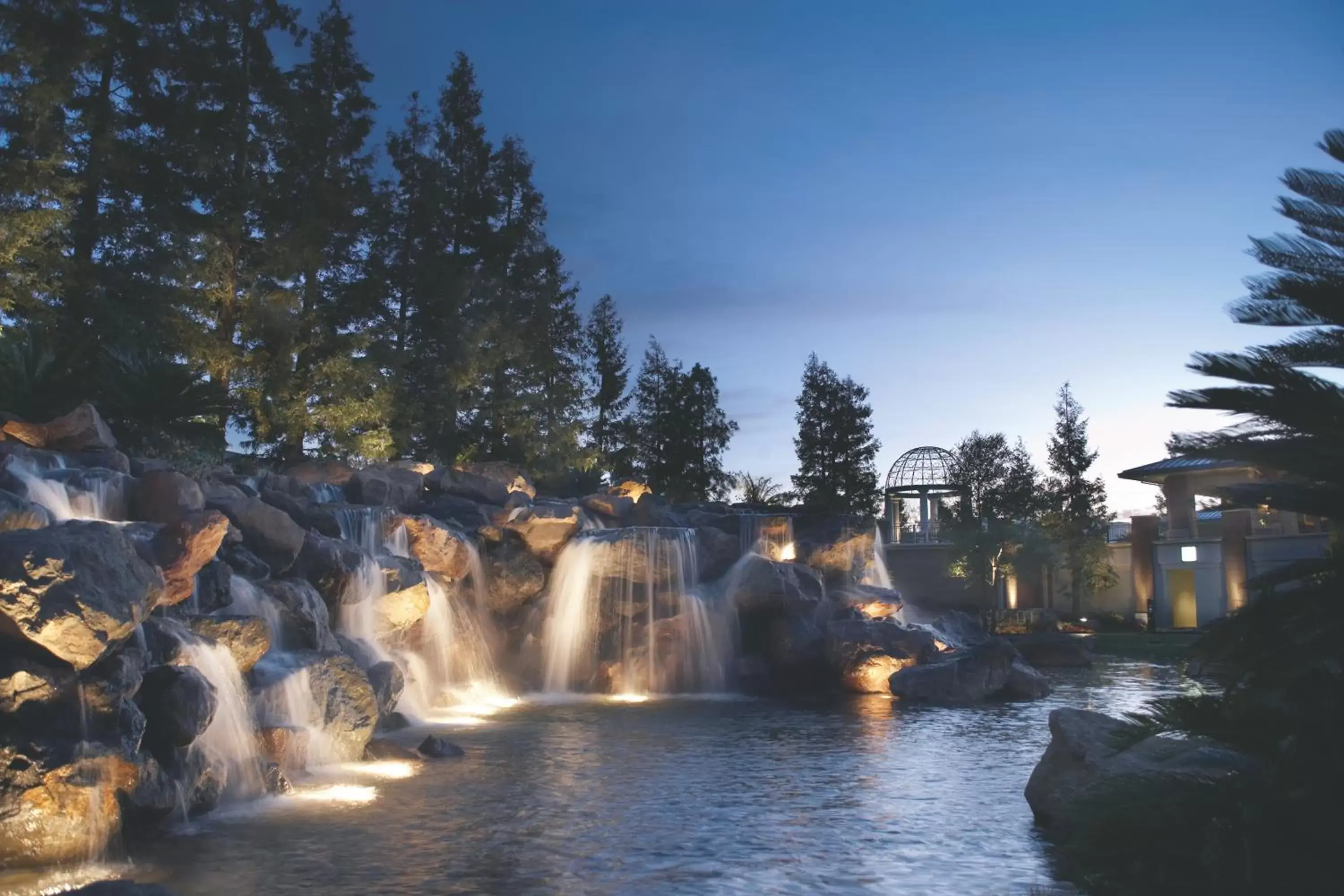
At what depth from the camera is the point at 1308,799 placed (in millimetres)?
3951

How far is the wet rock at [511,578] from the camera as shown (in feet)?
77.2

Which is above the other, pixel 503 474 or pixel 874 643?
pixel 503 474

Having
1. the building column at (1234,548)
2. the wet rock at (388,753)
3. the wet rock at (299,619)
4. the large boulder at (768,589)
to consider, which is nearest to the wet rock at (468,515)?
the large boulder at (768,589)

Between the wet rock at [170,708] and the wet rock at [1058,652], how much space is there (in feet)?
71.8

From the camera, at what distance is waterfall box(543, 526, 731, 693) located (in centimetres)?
2252

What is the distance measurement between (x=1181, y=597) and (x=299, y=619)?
3732 cm

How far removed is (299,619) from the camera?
A: 551 inches

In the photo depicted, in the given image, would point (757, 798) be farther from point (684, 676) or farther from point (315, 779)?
point (684, 676)

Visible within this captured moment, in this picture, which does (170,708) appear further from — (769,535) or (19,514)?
(769,535)

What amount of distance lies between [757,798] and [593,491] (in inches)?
1092

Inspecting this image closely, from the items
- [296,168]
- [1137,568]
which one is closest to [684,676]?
[296,168]

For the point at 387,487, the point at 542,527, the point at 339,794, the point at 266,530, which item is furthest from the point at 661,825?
the point at 387,487

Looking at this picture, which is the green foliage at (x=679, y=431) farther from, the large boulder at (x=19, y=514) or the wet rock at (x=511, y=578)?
the large boulder at (x=19, y=514)

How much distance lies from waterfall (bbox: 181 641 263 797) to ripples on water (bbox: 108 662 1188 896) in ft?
2.28
